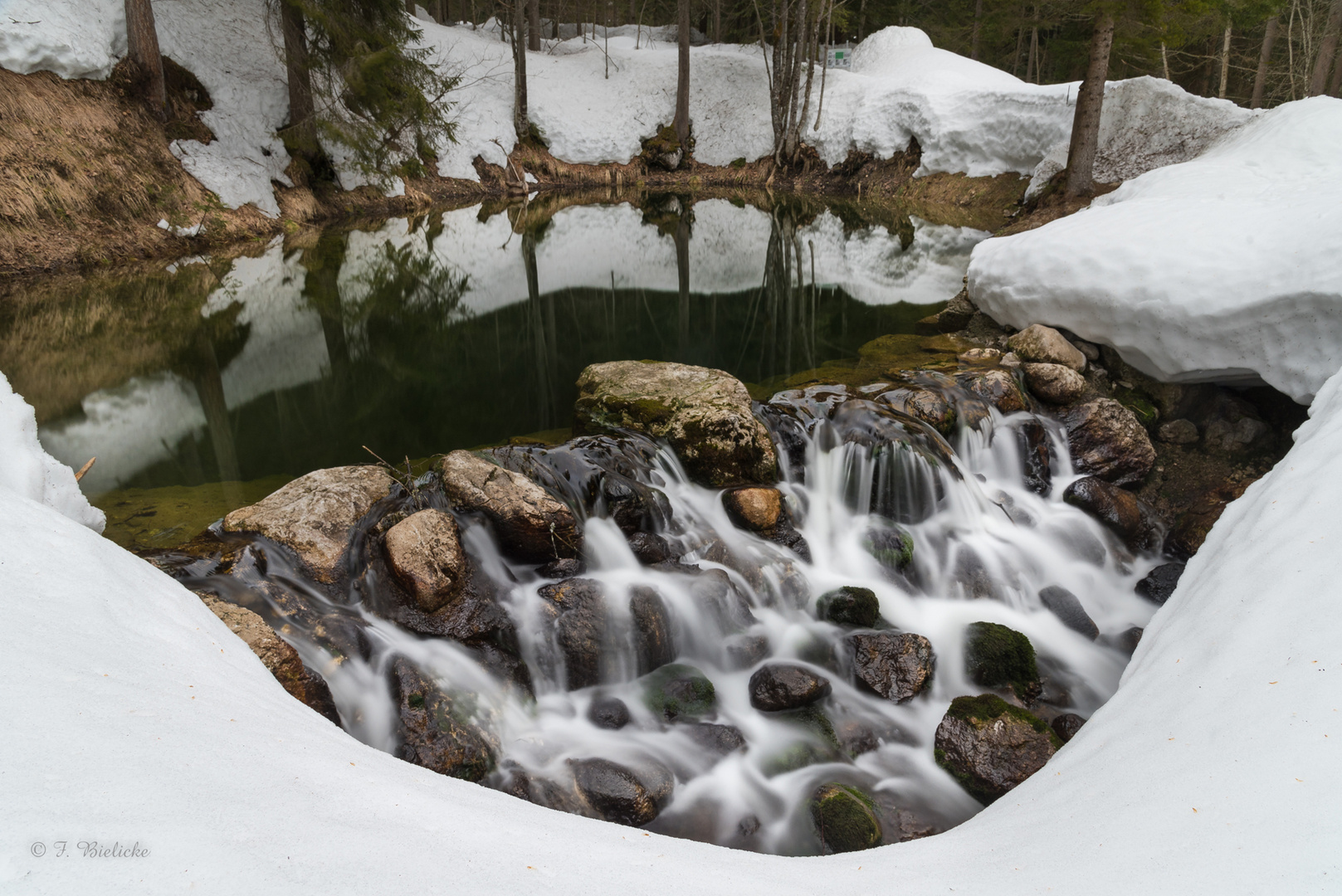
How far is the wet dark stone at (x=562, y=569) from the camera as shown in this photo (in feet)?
14.4

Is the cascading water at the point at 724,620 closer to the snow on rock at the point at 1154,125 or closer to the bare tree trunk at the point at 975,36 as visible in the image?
the snow on rock at the point at 1154,125

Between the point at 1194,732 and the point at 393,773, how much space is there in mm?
2332

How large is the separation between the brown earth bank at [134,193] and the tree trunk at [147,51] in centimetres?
24

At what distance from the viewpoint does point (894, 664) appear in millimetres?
4051

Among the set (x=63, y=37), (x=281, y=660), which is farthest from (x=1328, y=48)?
(x=63, y=37)

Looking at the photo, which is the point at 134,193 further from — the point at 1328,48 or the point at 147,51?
the point at 1328,48

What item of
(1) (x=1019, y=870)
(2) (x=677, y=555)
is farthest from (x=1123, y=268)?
(1) (x=1019, y=870)

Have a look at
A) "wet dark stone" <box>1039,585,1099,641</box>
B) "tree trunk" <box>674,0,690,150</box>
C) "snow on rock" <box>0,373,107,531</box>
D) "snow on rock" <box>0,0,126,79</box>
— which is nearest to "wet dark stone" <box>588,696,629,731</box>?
"snow on rock" <box>0,373,107,531</box>

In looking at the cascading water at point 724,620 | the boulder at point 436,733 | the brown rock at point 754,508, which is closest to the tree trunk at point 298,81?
the cascading water at point 724,620

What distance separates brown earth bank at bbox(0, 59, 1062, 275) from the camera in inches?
422

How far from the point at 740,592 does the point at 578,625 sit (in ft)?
3.67

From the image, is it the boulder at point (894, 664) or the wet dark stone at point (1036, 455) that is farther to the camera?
the wet dark stone at point (1036, 455)

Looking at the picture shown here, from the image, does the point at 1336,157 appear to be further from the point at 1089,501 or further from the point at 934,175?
the point at 934,175

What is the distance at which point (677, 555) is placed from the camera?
4785mm
